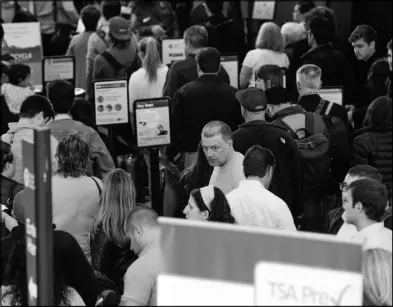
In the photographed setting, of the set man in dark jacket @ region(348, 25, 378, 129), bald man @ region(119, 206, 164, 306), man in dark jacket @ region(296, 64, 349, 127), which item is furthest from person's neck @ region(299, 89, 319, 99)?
bald man @ region(119, 206, 164, 306)

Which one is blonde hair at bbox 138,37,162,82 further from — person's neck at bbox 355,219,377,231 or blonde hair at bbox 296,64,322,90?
person's neck at bbox 355,219,377,231

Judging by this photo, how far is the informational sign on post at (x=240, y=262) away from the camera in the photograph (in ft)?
12.3

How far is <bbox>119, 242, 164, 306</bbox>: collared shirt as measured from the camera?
4.75m

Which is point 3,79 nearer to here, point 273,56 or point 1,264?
point 273,56

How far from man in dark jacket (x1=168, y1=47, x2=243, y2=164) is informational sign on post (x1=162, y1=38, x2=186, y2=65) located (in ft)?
8.14

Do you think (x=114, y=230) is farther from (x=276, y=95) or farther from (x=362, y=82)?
(x=362, y=82)

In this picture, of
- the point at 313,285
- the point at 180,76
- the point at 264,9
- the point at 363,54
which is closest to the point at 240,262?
the point at 313,285

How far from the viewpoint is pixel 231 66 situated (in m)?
9.45

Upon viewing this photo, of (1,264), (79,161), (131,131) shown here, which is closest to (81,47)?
(131,131)

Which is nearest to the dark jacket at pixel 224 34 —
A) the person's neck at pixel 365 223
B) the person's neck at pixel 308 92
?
the person's neck at pixel 308 92

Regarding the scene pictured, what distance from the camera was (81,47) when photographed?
10.7 metres

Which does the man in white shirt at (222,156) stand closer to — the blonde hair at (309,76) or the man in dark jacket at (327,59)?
the blonde hair at (309,76)

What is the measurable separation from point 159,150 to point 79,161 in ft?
7.40

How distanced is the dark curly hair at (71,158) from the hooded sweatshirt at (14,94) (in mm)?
2246
